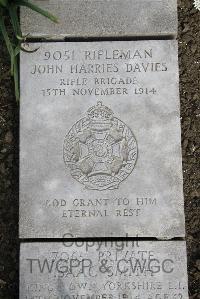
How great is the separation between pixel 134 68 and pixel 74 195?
43.6 inches

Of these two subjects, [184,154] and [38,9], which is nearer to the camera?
[38,9]

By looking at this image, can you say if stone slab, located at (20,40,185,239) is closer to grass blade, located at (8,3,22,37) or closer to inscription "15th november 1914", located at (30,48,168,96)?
inscription "15th november 1914", located at (30,48,168,96)

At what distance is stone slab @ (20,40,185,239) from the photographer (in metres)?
3.92

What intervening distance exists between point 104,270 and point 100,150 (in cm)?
90

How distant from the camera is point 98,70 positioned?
4.08m

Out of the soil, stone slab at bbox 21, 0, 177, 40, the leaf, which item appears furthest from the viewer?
stone slab at bbox 21, 0, 177, 40

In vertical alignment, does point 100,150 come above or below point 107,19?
below

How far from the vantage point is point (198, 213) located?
13.6 ft

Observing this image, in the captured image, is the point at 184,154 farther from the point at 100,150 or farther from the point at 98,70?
the point at 98,70

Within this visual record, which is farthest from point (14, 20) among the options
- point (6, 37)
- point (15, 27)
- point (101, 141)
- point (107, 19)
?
point (101, 141)

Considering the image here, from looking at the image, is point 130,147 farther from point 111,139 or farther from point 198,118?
point 198,118

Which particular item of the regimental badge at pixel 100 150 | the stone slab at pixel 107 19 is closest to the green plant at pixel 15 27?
the stone slab at pixel 107 19

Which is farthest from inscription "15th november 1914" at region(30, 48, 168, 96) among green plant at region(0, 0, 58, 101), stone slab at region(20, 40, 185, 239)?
green plant at region(0, 0, 58, 101)

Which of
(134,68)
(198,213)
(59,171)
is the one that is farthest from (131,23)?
(198,213)
